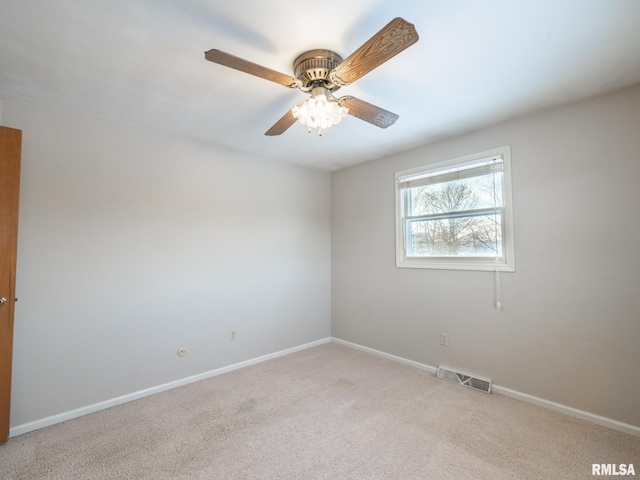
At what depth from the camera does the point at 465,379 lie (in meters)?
2.90

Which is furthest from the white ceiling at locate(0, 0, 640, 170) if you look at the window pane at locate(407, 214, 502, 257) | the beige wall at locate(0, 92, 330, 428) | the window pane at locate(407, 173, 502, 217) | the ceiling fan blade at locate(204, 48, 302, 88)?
the window pane at locate(407, 214, 502, 257)

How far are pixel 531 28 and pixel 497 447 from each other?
2500 millimetres

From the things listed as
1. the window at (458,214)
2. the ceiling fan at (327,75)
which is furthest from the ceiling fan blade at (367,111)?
the window at (458,214)

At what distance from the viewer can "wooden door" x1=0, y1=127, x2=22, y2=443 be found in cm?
200

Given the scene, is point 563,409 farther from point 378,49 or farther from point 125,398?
point 125,398

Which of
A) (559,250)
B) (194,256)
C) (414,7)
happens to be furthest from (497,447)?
(194,256)

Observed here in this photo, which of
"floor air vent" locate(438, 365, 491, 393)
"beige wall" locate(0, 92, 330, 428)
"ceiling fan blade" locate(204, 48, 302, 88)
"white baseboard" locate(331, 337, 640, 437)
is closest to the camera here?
"ceiling fan blade" locate(204, 48, 302, 88)

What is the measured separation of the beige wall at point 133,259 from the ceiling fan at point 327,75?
1.53 meters

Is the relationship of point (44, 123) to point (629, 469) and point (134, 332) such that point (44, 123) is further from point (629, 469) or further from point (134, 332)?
point (629, 469)

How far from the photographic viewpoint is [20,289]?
2.21 meters

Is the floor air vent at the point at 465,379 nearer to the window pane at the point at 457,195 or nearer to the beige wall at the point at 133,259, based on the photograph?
the window pane at the point at 457,195

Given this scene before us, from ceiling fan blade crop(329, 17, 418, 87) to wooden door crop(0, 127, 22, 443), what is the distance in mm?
2218

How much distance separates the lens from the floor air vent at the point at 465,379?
2.77 meters

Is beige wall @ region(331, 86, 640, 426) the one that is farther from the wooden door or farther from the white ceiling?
the wooden door
